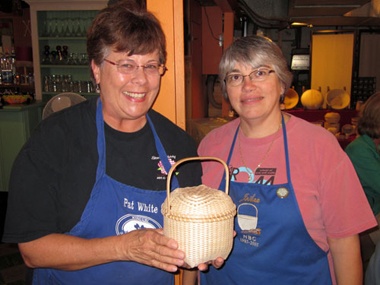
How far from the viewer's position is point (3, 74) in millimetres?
7020

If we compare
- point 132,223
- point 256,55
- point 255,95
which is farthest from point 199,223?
point 256,55

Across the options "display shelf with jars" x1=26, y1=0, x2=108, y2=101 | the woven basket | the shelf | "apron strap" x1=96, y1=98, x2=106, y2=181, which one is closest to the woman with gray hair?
the woven basket

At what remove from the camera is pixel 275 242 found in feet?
4.74

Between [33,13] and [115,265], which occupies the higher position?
[33,13]

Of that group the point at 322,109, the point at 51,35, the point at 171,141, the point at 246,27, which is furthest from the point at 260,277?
the point at 246,27

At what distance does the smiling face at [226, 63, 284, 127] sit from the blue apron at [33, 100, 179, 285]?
548mm

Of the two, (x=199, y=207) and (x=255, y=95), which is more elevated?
(x=255, y=95)

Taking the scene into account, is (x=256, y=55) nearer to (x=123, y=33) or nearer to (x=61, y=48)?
(x=123, y=33)

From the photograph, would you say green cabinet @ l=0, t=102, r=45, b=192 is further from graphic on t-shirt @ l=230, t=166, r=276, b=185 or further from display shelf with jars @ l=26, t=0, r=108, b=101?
graphic on t-shirt @ l=230, t=166, r=276, b=185

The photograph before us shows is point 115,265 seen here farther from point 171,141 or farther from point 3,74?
point 3,74

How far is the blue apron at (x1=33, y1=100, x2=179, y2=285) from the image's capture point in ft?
4.15

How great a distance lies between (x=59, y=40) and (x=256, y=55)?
5.92 metres

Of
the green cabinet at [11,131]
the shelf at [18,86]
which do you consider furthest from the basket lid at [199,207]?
the shelf at [18,86]

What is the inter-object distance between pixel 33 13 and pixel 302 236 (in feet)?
20.7
